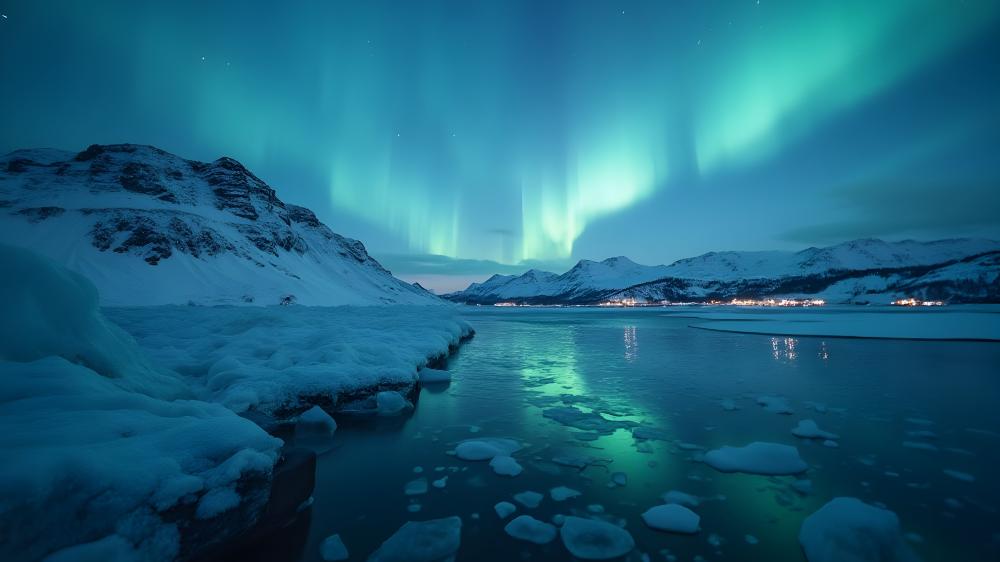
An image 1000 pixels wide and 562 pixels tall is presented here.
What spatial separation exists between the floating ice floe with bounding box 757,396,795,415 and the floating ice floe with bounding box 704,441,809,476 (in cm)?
262

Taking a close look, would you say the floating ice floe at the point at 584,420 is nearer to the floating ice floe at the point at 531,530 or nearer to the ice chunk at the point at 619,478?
the ice chunk at the point at 619,478

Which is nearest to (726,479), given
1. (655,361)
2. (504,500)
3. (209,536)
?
(504,500)

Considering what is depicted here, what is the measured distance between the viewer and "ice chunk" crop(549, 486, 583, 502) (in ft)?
15.5

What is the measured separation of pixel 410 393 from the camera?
9.50 metres

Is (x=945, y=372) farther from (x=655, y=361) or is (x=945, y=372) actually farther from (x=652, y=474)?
(x=652, y=474)

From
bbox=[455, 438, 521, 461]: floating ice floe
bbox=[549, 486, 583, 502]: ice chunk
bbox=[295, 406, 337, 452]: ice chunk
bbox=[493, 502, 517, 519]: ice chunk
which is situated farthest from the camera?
bbox=[295, 406, 337, 452]: ice chunk

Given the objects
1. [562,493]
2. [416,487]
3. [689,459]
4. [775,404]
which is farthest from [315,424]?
[775,404]

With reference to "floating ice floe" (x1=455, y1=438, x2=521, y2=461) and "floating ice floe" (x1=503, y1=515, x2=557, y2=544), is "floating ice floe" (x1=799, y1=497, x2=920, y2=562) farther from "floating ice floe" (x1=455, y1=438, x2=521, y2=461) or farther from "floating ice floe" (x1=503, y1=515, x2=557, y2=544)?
"floating ice floe" (x1=455, y1=438, x2=521, y2=461)

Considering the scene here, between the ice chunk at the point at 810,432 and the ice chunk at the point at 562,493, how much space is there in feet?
16.2

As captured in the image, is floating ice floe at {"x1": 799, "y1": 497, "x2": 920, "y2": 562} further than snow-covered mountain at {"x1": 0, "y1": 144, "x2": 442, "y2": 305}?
No

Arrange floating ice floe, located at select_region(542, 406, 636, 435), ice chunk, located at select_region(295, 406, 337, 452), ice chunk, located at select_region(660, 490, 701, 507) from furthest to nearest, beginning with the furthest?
floating ice floe, located at select_region(542, 406, 636, 435) → ice chunk, located at select_region(295, 406, 337, 452) → ice chunk, located at select_region(660, 490, 701, 507)

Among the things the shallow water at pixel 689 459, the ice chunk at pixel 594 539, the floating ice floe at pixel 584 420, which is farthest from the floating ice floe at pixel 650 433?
the ice chunk at pixel 594 539

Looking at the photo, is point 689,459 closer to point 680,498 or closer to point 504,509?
point 680,498

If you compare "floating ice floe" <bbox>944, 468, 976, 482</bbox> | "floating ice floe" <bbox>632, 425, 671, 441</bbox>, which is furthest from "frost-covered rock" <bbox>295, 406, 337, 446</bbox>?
"floating ice floe" <bbox>944, 468, 976, 482</bbox>
